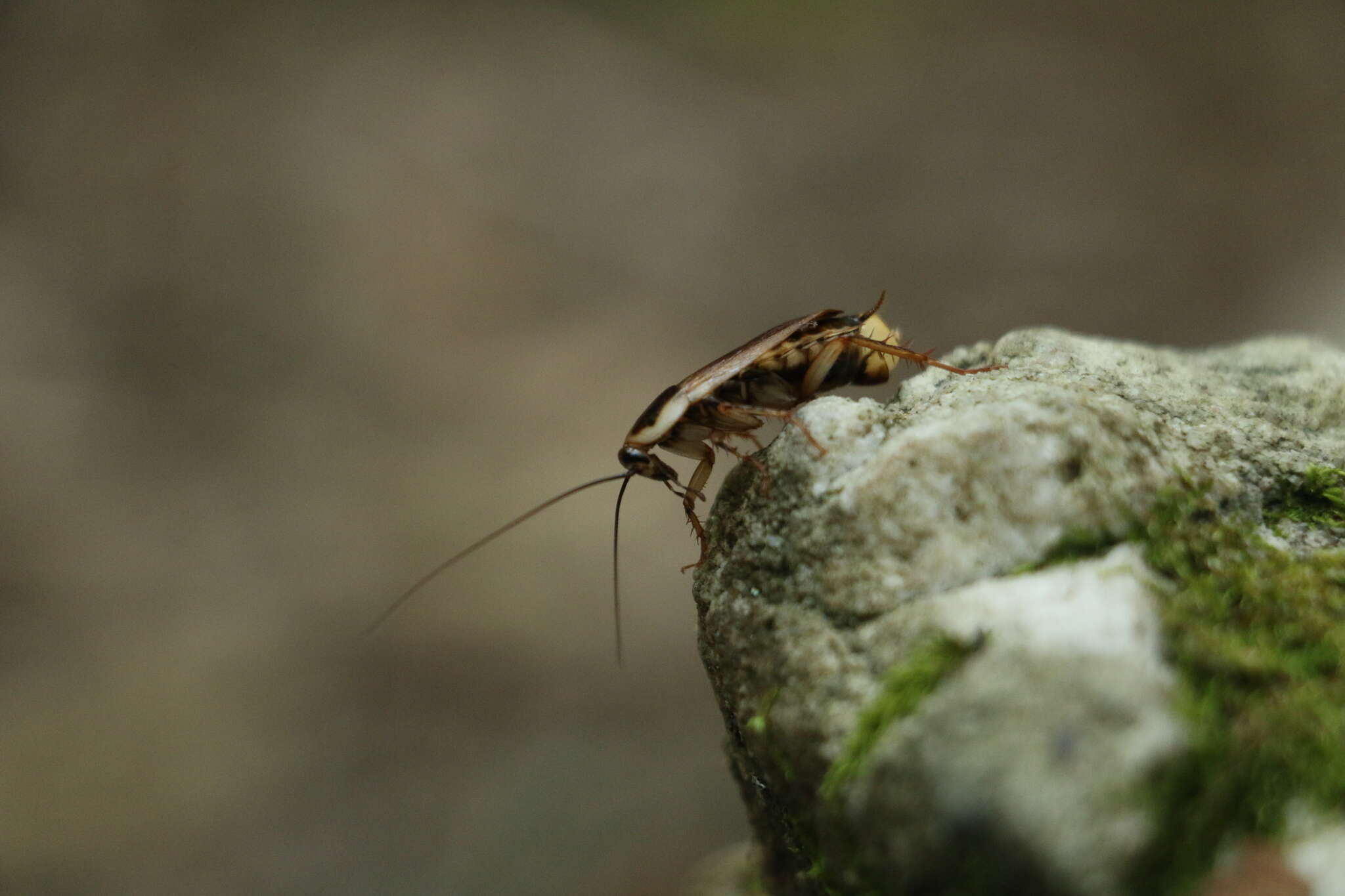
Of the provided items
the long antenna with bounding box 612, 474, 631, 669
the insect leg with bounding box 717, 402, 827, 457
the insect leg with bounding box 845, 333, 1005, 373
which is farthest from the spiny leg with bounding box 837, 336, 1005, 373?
the long antenna with bounding box 612, 474, 631, 669

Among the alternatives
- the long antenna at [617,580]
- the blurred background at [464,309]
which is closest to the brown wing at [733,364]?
the long antenna at [617,580]

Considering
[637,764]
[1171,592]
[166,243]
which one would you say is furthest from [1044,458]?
[166,243]

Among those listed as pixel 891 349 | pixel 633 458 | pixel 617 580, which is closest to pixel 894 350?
pixel 891 349

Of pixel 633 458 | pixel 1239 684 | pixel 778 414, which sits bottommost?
pixel 1239 684

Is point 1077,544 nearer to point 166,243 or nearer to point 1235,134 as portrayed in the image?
point 166,243

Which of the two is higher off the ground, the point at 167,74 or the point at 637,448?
the point at 167,74

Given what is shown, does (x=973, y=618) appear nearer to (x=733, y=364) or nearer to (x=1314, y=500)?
(x=1314, y=500)

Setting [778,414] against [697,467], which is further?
[697,467]
